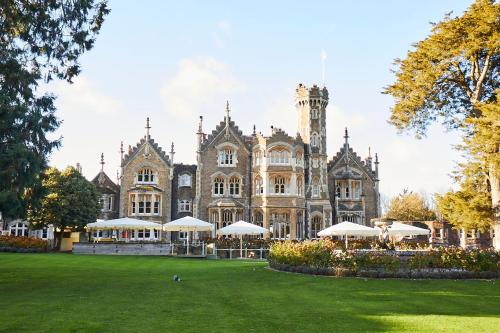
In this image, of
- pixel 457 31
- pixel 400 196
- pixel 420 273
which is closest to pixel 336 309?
pixel 420 273

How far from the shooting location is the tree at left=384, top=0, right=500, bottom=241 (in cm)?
2192

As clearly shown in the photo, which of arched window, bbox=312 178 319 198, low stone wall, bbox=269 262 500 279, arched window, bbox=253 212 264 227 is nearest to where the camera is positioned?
low stone wall, bbox=269 262 500 279

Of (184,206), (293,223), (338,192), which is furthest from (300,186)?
(184,206)

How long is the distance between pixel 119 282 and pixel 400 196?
62.0 m

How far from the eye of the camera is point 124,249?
122ft

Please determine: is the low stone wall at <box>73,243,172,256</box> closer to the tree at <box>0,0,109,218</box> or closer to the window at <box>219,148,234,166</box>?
the window at <box>219,148,234,166</box>

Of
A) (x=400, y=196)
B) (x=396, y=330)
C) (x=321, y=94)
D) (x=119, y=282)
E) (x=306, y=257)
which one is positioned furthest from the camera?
(x=400, y=196)

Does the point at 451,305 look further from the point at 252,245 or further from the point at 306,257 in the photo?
the point at 252,245

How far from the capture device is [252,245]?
35406 mm

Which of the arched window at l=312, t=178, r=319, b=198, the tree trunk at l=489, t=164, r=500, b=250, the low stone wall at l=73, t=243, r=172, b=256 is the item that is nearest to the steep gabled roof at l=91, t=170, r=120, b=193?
the low stone wall at l=73, t=243, r=172, b=256

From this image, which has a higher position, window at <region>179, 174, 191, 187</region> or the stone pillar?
window at <region>179, 174, 191, 187</region>

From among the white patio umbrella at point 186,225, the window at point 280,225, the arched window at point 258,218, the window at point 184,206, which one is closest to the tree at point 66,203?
the window at point 184,206

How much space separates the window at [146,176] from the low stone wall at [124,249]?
1270 cm

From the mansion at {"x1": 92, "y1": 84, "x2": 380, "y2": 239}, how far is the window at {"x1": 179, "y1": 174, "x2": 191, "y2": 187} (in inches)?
4.0
